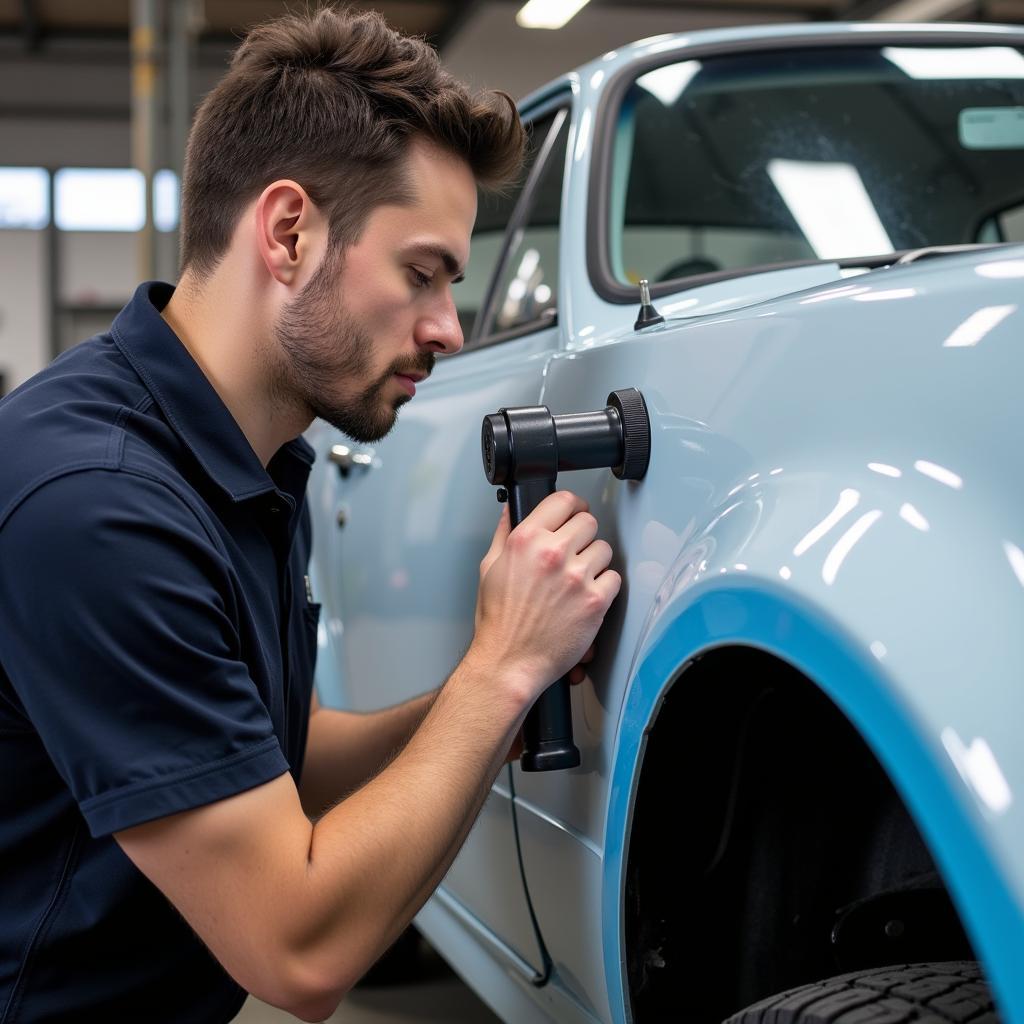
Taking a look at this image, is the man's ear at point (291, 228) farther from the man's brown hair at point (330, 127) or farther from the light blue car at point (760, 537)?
the light blue car at point (760, 537)

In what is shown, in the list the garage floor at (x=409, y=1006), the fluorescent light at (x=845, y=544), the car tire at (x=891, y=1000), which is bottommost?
the garage floor at (x=409, y=1006)

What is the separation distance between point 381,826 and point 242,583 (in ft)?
1.00

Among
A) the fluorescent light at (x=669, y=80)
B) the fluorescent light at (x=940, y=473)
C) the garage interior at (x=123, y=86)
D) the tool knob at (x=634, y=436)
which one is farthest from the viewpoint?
the garage interior at (x=123, y=86)

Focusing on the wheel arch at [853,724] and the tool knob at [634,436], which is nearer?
the wheel arch at [853,724]

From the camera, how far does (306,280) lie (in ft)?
4.17

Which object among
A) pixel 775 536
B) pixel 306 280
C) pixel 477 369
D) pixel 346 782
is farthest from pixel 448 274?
pixel 346 782

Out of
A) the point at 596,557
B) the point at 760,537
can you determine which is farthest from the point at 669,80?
the point at 760,537

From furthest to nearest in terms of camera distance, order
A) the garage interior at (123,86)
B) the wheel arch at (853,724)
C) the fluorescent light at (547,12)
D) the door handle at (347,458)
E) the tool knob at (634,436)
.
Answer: the fluorescent light at (547,12)
the garage interior at (123,86)
the door handle at (347,458)
the tool knob at (634,436)
the wheel arch at (853,724)

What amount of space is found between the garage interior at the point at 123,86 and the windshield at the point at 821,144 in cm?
501

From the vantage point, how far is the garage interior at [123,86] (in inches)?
285

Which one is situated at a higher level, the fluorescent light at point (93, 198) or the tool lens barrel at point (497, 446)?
the fluorescent light at point (93, 198)

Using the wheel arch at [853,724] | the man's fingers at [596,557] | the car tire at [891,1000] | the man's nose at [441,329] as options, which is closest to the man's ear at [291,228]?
the man's nose at [441,329]

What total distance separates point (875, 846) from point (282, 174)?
852 mm

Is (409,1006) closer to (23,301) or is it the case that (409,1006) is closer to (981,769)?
(981,769)
